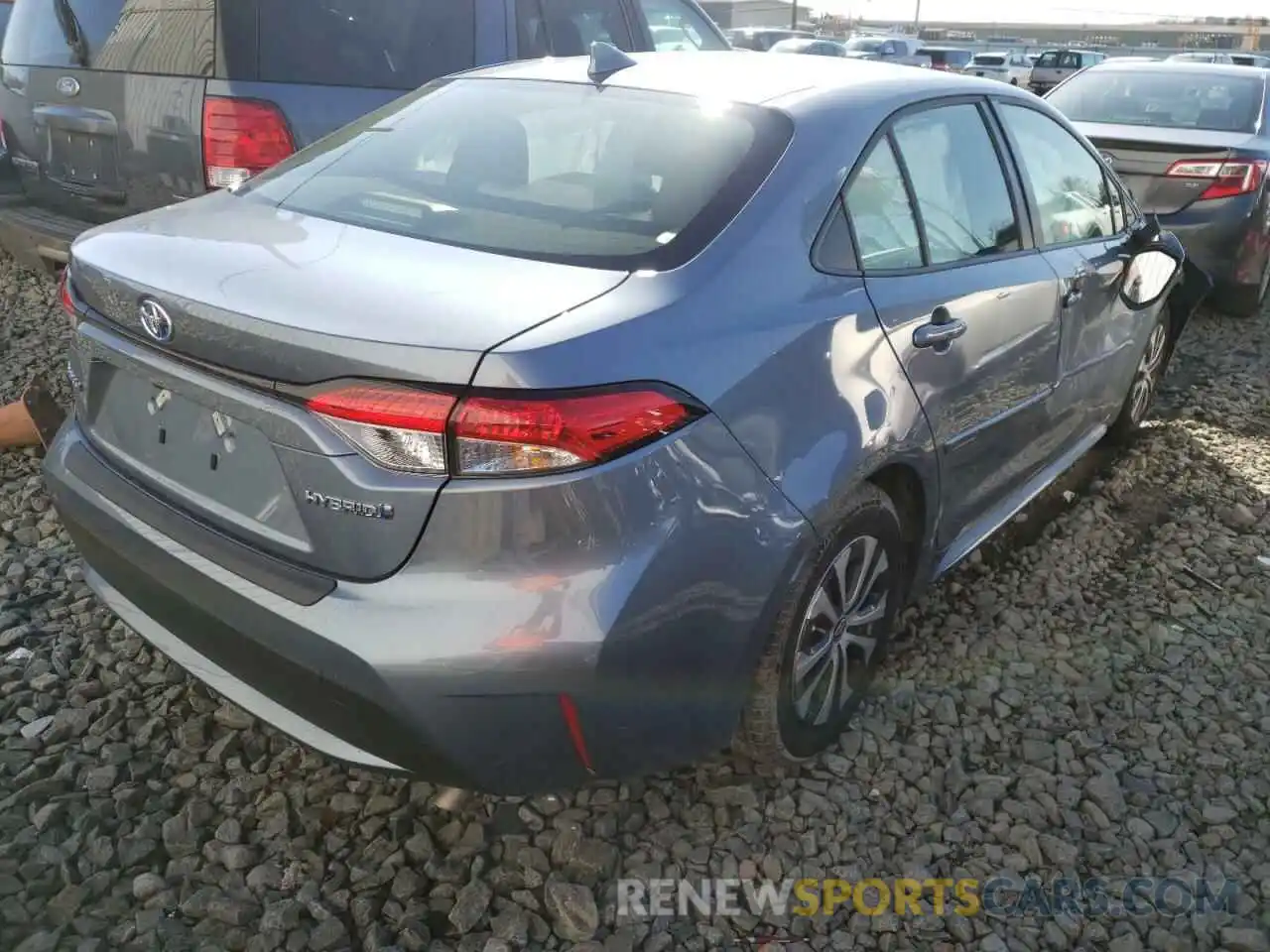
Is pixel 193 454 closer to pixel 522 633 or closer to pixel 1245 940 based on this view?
pixel 522 633

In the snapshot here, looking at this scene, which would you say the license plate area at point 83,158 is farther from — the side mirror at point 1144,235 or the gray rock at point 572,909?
the side mirror at point 1144,235

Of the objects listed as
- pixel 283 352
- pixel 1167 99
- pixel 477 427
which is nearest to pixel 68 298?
pixel 283 352

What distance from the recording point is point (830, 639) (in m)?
2.45

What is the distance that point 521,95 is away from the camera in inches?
106

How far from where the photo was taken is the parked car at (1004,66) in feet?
90.2

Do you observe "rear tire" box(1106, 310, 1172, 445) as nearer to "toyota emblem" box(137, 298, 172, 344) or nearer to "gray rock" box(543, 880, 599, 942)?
"gray rock" box(543, 880, 599, 942)

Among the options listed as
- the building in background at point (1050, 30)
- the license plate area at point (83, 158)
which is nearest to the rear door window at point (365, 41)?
the license plate area at point (83, 158)

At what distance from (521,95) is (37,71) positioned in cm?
320

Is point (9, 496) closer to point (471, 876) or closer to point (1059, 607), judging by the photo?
point (471, 876)

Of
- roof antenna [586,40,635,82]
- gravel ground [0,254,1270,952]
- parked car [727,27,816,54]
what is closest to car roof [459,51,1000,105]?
roof antenna [586,40,635,82]

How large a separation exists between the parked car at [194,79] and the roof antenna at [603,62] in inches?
65.8

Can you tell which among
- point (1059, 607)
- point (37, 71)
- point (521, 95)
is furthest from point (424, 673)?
point (37, 71)

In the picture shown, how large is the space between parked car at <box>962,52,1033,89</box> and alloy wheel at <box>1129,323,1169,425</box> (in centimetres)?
2421

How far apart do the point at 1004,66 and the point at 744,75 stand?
1200 inches
